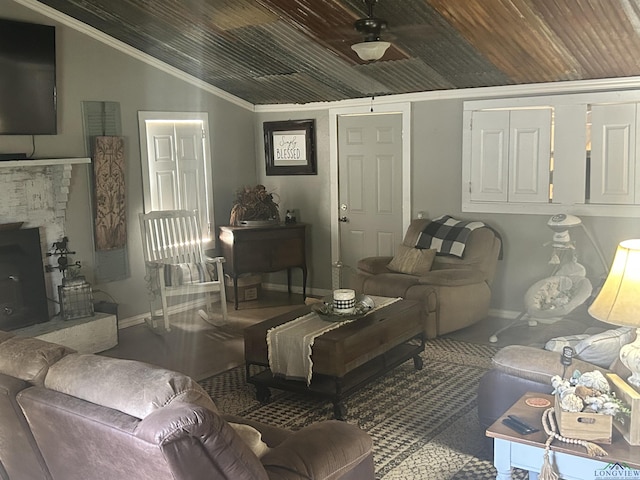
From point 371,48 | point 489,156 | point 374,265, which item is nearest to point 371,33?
point 371,48

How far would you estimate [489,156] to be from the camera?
230 inches

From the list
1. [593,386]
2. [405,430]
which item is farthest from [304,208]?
[593,386]

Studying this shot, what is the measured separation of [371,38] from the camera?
453 centimetres

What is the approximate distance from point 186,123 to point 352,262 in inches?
86.2

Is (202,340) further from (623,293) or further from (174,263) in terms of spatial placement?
(623,293)

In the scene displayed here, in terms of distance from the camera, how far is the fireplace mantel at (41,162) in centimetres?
488

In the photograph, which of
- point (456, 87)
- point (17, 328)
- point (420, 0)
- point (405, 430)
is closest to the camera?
point (405, 430)

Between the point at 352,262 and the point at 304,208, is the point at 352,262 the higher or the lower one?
the lower one

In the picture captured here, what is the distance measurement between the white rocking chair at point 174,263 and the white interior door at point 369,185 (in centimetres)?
149

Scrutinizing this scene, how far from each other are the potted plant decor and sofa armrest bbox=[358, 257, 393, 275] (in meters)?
1.21

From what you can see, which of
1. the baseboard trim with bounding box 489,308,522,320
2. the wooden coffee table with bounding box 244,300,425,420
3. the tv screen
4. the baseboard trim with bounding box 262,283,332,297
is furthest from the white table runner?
the baseboard trim with bounding box 262,283,332,297

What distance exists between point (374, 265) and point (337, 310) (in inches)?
66.7

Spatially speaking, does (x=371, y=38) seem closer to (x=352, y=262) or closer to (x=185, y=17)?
(x=185, y=17)

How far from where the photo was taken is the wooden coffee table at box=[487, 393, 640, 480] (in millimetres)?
2244
